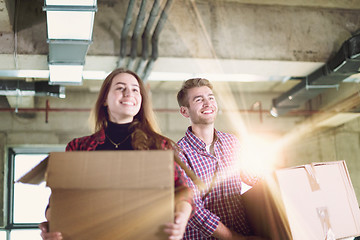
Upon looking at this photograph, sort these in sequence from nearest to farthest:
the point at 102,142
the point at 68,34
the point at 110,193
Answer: the point at 110,193 < the point at 102,142 < the point at 68,34

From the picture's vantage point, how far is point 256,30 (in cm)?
398

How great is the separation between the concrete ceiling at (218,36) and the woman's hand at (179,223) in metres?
2.70

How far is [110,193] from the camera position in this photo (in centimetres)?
108

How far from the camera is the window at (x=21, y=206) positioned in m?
6.47

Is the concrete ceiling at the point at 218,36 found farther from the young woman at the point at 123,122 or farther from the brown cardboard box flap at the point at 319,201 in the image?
the brown cardboard box flap at the point at 319,201

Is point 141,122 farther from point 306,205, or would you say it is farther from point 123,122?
point 306,205

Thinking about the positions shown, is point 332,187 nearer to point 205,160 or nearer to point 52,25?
point 205,160

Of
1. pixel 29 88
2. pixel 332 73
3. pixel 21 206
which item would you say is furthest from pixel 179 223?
pixel 21 206

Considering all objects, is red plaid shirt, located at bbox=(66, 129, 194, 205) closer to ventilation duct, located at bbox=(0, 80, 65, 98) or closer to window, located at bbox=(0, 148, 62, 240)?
ventilation duct, located at bbox=(0, 80, 65, 98)

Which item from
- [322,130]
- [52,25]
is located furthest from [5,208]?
[322,130]

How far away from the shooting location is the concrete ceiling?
364 cm

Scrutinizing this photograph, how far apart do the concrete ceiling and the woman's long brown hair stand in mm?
2182

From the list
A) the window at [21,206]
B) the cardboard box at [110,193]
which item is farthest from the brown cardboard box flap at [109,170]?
the window at [21,206]

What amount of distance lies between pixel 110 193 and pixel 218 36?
304cm
